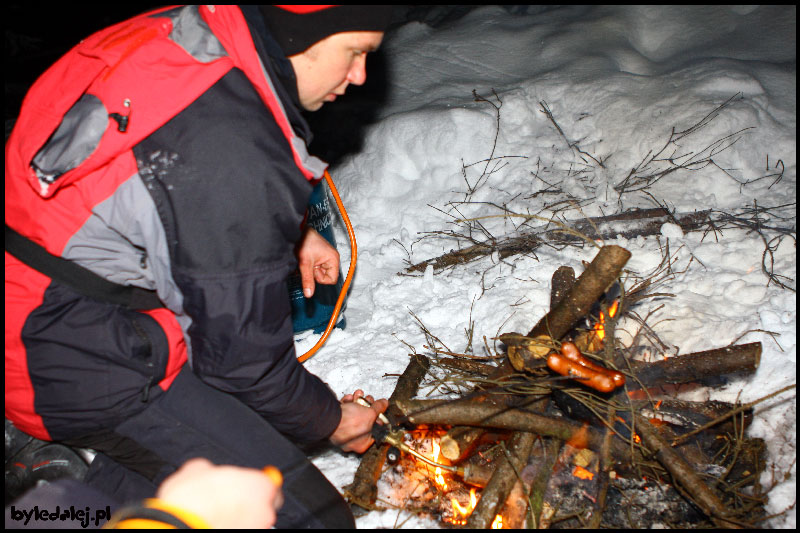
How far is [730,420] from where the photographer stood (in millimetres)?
2289

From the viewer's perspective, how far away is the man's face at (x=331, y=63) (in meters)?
1.65

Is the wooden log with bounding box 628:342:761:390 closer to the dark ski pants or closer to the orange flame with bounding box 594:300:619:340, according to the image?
the orange flame with bounding box 594:300:619:340

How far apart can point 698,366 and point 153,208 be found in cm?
233

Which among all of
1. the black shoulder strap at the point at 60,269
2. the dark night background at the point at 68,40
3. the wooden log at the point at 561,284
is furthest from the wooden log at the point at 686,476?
the dark night background at the point at 68,40

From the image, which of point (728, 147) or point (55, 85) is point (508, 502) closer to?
point (55, 85)

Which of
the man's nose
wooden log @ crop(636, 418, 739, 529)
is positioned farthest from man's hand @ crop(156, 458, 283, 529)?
wooden log @ crop(636, 418, 739, 529)

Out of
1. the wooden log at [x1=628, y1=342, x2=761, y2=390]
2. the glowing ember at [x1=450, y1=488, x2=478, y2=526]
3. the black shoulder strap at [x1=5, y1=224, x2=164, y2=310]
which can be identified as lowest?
the glowing ember at [x1=450, y1=488, x2=478, y2=526]

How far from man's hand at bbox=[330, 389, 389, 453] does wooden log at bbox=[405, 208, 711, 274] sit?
5.13 ft

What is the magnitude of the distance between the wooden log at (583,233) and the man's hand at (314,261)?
3.24ft

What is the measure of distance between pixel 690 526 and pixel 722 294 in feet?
4.46

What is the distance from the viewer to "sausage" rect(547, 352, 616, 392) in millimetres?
2012

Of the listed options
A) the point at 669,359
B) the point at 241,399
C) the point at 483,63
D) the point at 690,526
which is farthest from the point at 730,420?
the point at 483,63

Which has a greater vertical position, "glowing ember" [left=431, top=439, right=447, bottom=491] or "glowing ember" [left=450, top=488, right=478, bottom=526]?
"glowing ember" [left=431, top=439, right=447, bottom=491]

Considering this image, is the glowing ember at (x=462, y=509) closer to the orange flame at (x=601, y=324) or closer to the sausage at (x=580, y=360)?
the sausage at (x=580, y=360)
